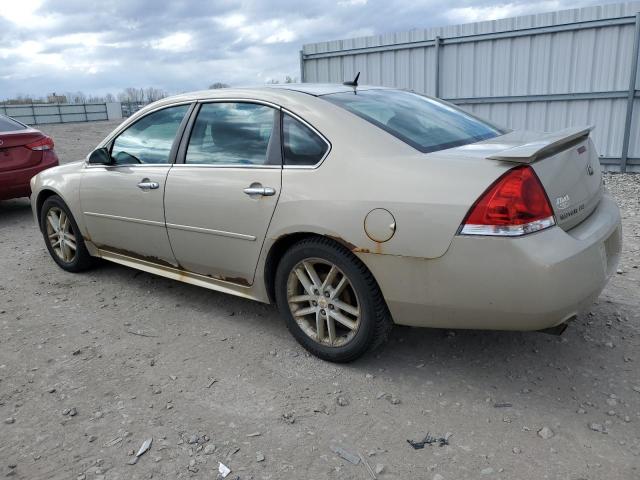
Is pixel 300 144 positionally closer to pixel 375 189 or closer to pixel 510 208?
pixel 375 189

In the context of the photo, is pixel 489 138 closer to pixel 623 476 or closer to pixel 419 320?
pixel 419 320

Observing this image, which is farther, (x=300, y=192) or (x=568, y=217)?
(x=300, y=192)

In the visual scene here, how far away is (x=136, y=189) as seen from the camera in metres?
A: 3.98

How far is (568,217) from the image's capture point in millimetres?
2656

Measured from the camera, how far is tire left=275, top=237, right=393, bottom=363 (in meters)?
2.91

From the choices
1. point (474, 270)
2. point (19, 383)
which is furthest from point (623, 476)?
point (19, 383)

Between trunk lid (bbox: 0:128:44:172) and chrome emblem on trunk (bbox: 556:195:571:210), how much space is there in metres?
6.93

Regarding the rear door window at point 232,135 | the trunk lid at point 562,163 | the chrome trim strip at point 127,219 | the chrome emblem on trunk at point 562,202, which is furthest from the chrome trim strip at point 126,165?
the chrome emblem on trunk at point 562,202

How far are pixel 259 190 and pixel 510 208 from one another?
56.1 inches

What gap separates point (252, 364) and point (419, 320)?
1.08 m

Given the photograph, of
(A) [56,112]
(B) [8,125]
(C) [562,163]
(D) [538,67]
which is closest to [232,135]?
(C) [562,163]

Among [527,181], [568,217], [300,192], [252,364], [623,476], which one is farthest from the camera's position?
[252,364]

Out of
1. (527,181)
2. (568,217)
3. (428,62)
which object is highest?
(428,62)

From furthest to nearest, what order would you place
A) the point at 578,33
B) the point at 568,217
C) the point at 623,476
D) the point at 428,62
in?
the point at 428,62 → the point at 578,33 → the point at 568,217 → the point at 623,476
